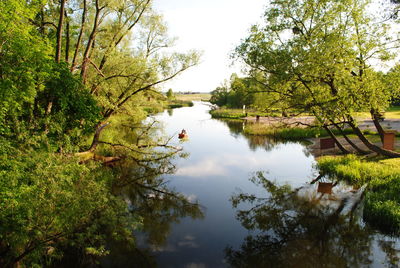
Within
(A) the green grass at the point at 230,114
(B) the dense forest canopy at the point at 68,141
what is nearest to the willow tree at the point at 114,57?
(B) the dense forest canopy at the point at 68,141

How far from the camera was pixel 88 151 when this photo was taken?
18.2 m

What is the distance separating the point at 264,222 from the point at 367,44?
12.0m

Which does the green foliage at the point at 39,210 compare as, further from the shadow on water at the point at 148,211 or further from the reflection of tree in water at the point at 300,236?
the reflection of tree in water at the point at 300,236

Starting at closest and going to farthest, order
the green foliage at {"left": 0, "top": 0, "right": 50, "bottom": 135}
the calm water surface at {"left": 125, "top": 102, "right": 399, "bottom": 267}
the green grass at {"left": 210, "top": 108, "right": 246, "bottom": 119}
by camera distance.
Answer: the calm water surface at {"left": 125, "top": 102, "right": 399, "bottom": 267}, the green foliage at {"left": 0, "top": 0, "right": 50, "bottom": 135}, the green grass at {"left": 210, "top": 108, "right": 246, "bottom": 119}

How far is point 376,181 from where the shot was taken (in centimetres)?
1285

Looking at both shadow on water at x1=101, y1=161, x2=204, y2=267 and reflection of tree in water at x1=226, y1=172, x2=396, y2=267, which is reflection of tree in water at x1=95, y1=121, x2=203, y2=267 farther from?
reflection of tree in water at x1=226, y1=172, x2=396, y2=267

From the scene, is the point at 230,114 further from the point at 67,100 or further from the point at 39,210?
the point at 39,210

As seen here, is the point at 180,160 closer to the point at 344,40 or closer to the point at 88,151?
the point at 88,151

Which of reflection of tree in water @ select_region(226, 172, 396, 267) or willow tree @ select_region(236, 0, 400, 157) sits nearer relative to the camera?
reflection of tree in water @ select_region(226, 172, 396, 267)

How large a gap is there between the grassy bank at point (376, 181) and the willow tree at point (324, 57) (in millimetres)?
2518

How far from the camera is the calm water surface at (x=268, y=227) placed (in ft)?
27.4

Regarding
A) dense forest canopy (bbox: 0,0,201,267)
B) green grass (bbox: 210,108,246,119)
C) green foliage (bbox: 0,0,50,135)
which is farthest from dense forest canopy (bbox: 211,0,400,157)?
green grass (bbox: 210,108,246,119)

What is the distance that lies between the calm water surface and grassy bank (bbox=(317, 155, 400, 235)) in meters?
0.60

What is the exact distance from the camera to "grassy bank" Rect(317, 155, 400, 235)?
386 inches
